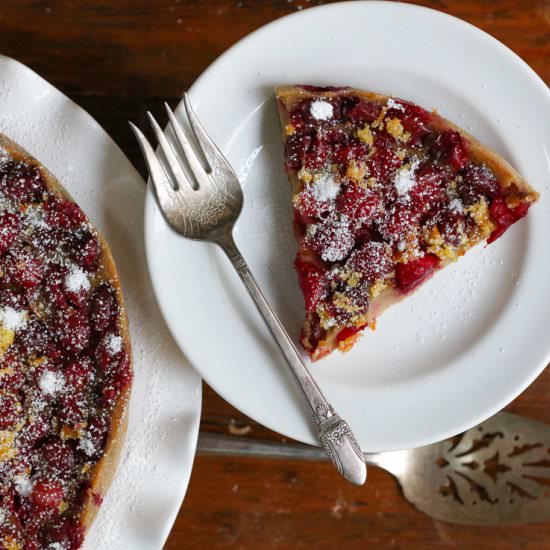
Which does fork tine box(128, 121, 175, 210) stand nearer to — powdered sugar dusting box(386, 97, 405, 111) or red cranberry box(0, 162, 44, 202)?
red cranberry box(0, 162, 44, 202)

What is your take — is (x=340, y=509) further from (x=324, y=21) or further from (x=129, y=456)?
(x=324, y=21)

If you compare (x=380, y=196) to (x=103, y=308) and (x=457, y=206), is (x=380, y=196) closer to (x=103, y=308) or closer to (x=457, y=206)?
(x=457, y=206)

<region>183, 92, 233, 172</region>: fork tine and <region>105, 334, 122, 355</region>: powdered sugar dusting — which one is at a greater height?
<region>183, 92, 233, 172</region>: fork tine

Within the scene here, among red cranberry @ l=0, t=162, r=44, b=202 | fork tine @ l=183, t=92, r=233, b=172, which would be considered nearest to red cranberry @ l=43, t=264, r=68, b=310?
red cranberry @ l=0, t=162, r=44, b=202

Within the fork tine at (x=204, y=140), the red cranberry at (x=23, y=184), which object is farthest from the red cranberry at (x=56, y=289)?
the fork tine at (x=204, y=140)

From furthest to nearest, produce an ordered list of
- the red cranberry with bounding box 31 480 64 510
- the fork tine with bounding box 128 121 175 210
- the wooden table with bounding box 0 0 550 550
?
the wooden table with bounding box 0 0 550 550, the fork tine with bounding box 128 121 175 210, the red cranberry with bounding box 31 480 64 510
